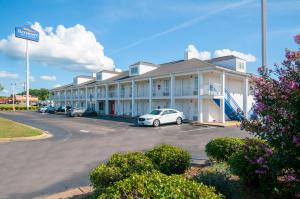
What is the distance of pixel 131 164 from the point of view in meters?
5.18

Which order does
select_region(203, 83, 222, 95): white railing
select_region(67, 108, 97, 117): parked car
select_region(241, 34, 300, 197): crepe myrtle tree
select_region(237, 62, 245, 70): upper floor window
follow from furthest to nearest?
select_region(67, 108, 97, 117): parked car, select_region(237, 62, 245, 70): upper floor window, select_region(203, 83, 222, 95): white railing, select_region(241, 34, 300, 197): crepe myrtle tree

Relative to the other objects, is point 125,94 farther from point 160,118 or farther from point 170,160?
point 170,160

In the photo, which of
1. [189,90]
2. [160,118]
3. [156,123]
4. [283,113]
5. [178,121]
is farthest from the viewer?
[189,90]

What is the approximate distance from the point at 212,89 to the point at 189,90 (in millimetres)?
3594

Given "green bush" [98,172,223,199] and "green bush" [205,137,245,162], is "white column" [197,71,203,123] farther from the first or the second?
"green bush" [98,172,223,199]

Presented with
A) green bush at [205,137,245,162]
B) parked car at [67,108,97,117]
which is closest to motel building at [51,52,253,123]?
parked car at [67,108,97,117]

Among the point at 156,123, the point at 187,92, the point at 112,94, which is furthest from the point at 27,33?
the point at 156,123

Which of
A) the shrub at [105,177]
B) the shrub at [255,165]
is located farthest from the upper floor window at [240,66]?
the shrub at [105,177]

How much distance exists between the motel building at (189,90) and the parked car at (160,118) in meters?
2.71

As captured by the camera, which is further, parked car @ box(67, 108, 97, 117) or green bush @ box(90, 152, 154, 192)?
parked car @ box(67, 108, 97, 117)

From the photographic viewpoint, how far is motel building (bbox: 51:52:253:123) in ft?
87.4

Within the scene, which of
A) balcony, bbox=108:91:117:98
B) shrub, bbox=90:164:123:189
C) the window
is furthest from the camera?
balcony, bbox=108:91:117:98

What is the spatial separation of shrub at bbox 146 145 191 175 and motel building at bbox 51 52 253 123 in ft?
64.7

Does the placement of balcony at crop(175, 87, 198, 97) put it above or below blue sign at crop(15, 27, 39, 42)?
below
